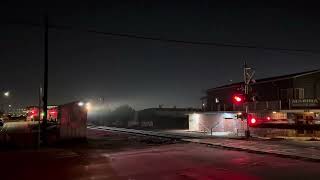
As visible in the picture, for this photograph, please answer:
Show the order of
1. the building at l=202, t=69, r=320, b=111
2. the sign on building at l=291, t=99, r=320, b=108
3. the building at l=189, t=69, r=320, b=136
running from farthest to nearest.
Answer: the building at l=202, t=69, r=320, b=111 → the sign on building at l=291, t=99, r=320, b=108 → the building at l=189, t=69, r=320, b=136

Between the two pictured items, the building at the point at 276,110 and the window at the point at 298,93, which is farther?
the window at the point at 298,93

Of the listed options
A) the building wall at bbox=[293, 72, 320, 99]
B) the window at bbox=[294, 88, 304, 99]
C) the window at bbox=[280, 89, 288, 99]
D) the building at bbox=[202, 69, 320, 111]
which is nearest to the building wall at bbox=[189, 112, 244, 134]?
the building at bbox=[202, 69, 320, 111]

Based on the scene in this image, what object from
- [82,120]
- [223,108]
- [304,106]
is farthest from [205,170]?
[223,108]

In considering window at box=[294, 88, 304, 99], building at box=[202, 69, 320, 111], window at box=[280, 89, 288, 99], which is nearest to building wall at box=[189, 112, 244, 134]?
building at box=[202, 69, 320, 111]

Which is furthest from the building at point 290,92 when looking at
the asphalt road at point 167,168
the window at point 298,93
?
the asphalt road at point 167,168

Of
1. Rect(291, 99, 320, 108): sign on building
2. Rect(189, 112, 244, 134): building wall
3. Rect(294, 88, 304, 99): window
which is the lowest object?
Rect(189, 112, 244, 134): building wall

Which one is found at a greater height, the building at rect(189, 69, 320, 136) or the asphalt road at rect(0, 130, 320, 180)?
the building at rect(189, 69, 320, 136)

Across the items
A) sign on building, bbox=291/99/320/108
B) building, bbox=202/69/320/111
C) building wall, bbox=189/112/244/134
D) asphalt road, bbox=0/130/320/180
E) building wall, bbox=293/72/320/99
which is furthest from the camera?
building wall, bbox=189/112/244/134

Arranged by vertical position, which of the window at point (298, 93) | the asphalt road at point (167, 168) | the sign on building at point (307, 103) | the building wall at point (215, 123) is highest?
the window at point (298, 93)

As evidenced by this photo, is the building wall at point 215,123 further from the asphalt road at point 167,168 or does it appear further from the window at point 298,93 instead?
the asphalt road at point 167,168

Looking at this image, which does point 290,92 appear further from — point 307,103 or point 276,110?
point 307,103

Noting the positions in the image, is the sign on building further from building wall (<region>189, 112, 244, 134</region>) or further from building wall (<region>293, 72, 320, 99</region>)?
building wall (<region>189, 112, 244, 134</region>)

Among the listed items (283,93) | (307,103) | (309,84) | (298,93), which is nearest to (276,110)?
(298,93)

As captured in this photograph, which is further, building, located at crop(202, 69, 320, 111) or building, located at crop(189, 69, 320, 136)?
building, located at crop(202, 69, 320, 111)
